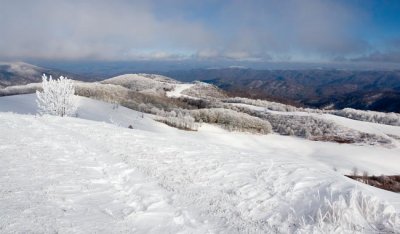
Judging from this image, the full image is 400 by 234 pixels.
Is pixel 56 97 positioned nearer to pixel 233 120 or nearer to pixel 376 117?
pixel 233 120

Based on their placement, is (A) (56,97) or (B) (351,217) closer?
(B) (351,217)

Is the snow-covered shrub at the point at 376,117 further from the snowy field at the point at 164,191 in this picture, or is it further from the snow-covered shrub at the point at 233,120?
the snowy field at the point at 164,191

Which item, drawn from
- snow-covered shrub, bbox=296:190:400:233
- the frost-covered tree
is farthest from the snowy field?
the frost-covered tree

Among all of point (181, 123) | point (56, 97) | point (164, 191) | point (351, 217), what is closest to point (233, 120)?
point (181, 123)

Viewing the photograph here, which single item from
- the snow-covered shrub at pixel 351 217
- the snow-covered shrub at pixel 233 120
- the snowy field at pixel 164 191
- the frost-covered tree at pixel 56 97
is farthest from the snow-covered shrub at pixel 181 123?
the snow-covered shrub at pixel 351 217

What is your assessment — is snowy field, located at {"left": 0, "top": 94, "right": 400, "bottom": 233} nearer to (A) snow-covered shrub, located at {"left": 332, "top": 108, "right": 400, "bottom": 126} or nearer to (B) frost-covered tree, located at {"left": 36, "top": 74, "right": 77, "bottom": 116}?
(B) frost-covered tree, located at {"left": 36, "top": 74, "right": 77, "bottom": 116}
